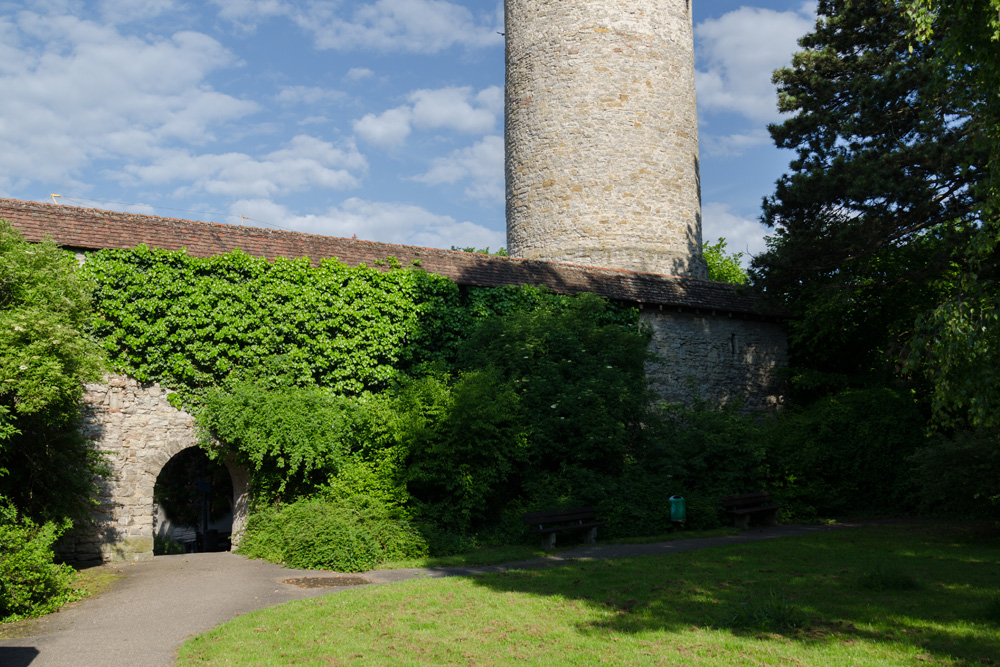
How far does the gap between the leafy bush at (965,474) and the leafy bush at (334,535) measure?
7465 mm

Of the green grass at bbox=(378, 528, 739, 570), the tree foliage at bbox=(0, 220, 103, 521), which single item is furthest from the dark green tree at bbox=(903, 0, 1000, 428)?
the tree foliage at bbox=(0, 220, 103, 521)

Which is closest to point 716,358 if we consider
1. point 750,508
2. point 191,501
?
point 750,508

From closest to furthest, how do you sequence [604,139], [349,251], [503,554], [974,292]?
[974,292]
[503,554]
[349,251]
[604,139]

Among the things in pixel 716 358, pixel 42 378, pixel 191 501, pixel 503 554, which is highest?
pixel 716 358

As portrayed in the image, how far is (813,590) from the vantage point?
7562mm

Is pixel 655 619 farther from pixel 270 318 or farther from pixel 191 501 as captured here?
pixel 191 501

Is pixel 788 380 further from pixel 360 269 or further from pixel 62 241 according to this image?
pixel 62 241

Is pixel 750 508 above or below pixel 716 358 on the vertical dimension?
below

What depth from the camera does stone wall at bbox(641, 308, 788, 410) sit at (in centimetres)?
1691

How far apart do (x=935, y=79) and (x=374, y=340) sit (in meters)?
9.12

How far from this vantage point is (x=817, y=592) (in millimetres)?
7465

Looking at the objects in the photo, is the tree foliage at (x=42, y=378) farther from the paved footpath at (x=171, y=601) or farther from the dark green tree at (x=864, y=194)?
the dark green tree at (x=864, y=194)

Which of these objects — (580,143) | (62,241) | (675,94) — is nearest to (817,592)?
(62,241)

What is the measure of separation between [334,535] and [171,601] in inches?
103
